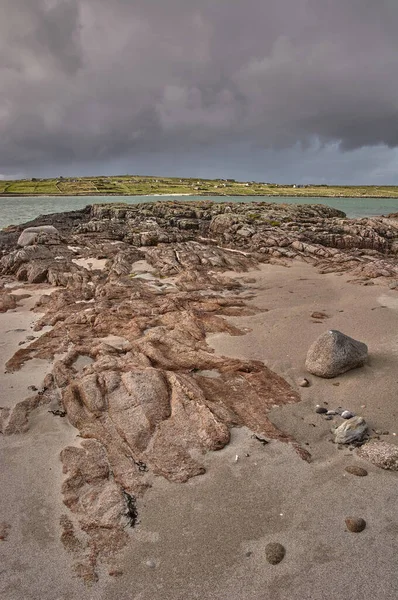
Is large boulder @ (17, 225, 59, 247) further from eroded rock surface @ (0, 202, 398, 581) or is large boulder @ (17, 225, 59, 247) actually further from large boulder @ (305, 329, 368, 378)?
large boulder @ (305, 329, 368, 378)

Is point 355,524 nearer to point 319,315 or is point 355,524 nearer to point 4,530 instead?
point 4,530

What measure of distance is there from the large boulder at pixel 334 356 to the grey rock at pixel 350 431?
107 inches

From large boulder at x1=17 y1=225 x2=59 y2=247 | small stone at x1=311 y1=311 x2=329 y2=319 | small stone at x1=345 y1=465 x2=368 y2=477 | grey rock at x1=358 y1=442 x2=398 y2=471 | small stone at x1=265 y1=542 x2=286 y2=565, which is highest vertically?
large boulder at x1=17 y1=225 x2=59 y2=247

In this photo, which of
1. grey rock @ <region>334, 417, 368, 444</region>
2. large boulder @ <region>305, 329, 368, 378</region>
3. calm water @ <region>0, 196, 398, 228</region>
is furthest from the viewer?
calm water @ <region>0, 196, 398, 228</region>

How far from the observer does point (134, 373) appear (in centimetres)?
1173

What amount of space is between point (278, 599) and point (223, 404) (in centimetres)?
540

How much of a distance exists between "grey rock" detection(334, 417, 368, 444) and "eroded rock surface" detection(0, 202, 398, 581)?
1.03m

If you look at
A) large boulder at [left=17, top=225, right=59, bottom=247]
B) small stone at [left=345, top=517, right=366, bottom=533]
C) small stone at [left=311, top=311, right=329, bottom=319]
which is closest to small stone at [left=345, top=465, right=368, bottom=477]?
small stone at [left=345, top=517, right=366, bottom=533]

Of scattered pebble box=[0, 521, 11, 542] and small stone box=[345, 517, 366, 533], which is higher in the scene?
small stone box=[345, 517, 366, 533]

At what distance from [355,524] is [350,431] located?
2664mm

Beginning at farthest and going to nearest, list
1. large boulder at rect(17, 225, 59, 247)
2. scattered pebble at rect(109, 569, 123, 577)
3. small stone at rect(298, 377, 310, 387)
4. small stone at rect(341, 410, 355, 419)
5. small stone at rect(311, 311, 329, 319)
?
large boulder at rect(17, 225, 59, 247) → small stone at rect(311, 311, 329, 319) → small stone at rect(298, 377, 310, 387) → small stone at rect(341, 410, 355, 419) → scattered pebble at rect(109, 569, 123, 577)

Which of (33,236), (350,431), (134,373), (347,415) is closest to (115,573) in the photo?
(134,373)

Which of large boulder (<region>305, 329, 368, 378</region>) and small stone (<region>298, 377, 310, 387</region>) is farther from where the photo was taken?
large boulder (<region>305, 329, 368, 378</region>)

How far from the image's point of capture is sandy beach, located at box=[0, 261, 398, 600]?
20.5 feet
